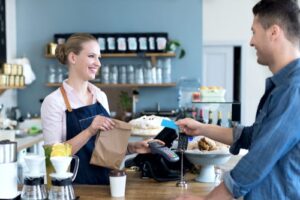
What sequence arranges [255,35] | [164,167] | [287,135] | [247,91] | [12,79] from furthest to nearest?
[247,91] < [12,79] < [164,167] < [255,35] < [287,135]

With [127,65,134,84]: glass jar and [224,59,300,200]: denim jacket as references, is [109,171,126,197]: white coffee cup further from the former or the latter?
[127,65,134,84]: glass jar

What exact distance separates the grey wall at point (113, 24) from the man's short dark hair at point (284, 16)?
3862 mm

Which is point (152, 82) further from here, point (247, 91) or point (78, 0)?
point (247, 91)

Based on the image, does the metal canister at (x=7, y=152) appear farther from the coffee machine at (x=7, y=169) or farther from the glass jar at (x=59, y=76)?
the glass jar at (x=59, y=76)

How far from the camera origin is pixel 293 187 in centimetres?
134

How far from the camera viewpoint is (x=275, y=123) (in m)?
1.30

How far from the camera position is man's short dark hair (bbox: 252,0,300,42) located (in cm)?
136

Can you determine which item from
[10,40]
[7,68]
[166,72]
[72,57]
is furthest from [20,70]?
[72,57]

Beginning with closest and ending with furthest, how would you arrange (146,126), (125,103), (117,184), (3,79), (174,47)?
(117,184) < (146,126) < (3,79) < (174,47) < (125,103)

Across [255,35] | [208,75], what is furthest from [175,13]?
[255,35]

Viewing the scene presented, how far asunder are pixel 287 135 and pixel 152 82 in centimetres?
387

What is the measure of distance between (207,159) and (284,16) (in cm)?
85

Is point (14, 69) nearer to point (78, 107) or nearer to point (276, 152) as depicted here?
point (78, 107)

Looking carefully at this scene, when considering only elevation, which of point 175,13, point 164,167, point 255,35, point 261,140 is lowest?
point 164,167
